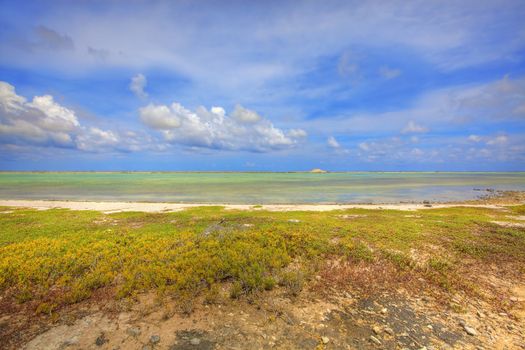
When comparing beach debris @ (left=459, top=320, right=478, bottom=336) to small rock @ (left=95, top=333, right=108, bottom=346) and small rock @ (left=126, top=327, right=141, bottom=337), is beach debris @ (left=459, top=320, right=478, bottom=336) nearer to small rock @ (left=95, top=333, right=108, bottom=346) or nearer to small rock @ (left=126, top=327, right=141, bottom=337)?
small rock @ (left=126, top=327, right=141, bottom=337)

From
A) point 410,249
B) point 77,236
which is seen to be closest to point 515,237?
point 410,249

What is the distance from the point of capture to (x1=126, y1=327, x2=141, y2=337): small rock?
7.06 metres

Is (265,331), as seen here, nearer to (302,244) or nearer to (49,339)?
(49,339)

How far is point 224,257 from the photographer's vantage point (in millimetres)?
11414

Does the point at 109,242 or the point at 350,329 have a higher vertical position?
the point at 109,242

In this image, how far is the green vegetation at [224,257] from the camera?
9.51 meters

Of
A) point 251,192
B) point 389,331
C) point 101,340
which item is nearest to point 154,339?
point 101,340

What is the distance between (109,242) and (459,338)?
15377 mm

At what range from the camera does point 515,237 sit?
1670 centimetres

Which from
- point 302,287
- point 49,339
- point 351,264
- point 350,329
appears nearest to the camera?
point 49,339

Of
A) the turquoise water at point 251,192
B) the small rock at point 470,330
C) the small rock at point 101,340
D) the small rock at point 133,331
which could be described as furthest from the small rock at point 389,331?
the turquoise water at point 251,192

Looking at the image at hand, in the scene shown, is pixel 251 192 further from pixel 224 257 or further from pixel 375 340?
pixel 375 340

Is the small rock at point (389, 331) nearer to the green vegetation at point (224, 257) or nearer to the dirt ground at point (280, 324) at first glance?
the dirt ground at point (280, 324)

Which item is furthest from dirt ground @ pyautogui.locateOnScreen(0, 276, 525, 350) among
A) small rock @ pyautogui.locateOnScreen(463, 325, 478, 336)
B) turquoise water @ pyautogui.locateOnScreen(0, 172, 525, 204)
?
turquoise water @ pyautogui.locateOnScreen(0, 172, 525, 204)
